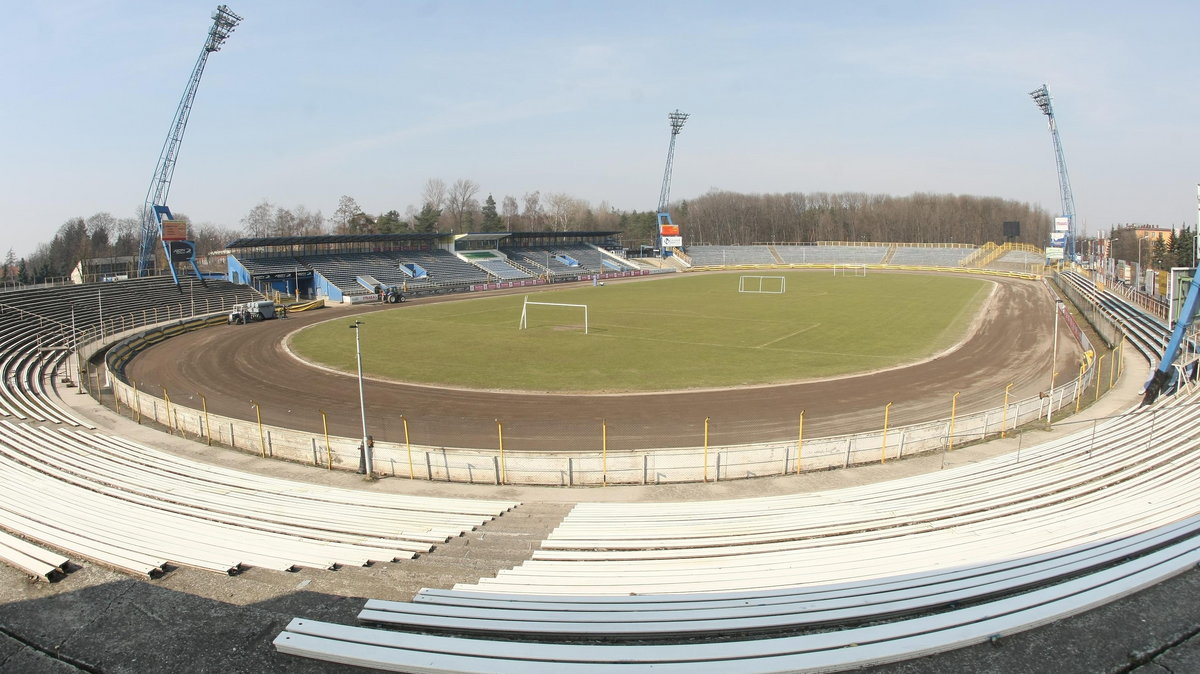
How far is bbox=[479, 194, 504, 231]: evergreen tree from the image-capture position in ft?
513

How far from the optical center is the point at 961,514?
13.9 m

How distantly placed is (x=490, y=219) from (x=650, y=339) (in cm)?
11836

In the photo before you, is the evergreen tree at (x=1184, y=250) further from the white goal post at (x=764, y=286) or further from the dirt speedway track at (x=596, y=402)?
the dirt speedway track at (x=596, y=402)

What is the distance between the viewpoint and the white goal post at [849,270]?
111713 millimetres

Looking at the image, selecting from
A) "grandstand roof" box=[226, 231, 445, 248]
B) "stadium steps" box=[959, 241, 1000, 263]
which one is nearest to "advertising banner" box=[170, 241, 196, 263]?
"grandstand roof" box=[226, 231, 445, 248]

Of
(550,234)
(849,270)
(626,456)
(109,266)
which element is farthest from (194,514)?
(849,270)

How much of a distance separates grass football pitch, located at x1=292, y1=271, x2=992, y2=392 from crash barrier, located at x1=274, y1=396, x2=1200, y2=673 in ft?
58.3

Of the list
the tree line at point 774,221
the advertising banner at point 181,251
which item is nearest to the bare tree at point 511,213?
the tree line at point 774,221

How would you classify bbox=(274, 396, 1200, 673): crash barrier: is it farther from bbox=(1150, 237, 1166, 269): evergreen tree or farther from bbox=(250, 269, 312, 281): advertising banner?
bbox=(1150, 237, 1166, 269): evergreen tree

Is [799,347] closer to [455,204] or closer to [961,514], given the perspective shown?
[961,514]

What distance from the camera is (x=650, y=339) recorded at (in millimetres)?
47562

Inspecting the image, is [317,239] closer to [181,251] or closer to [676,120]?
[181,251]

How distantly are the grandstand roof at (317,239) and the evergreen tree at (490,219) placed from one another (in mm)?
53300

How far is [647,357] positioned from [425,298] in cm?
4713
